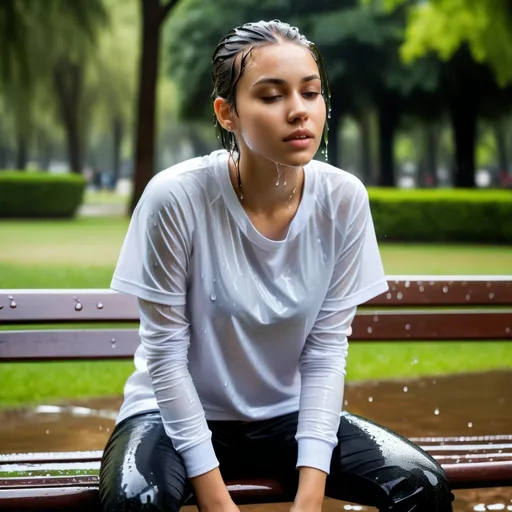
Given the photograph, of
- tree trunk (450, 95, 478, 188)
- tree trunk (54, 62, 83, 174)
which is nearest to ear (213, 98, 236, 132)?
tree trunk (450, 95, 478, 188)

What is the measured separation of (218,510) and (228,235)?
0.62 m

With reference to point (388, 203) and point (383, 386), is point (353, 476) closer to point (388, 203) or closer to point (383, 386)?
point (383, 386)

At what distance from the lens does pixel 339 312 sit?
7.88ft

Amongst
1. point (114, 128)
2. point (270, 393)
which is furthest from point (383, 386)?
point (114, 128)

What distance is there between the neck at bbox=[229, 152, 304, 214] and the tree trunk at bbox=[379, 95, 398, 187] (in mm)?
22016

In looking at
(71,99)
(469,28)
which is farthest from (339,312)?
(71,99)

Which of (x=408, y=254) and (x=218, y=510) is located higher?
(x=218, y=510)

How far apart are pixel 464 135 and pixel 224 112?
875 inches

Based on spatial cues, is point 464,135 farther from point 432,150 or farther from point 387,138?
point 432,150

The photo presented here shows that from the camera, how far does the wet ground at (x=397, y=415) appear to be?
446 cm

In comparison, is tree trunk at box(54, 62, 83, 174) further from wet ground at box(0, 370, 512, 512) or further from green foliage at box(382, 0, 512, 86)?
wet ground at box(0, 370, 512, 512)

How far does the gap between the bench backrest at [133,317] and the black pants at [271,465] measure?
829 mm

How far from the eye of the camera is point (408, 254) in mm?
14234

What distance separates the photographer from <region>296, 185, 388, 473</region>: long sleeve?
2.33 m
